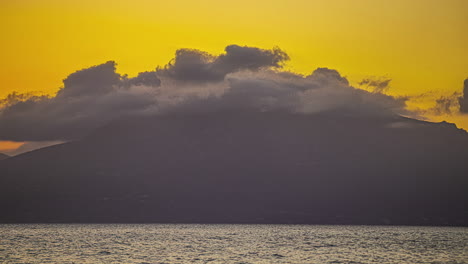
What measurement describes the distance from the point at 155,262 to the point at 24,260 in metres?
27.2

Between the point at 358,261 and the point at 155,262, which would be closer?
the point at 155,262

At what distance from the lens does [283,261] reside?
451 ft

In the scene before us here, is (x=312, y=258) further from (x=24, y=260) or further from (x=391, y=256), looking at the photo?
(x=24, y=260)

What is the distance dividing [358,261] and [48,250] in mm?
77908

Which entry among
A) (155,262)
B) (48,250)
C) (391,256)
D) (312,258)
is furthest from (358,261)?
(48,250)

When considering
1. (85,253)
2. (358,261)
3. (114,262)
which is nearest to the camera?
(114,262)

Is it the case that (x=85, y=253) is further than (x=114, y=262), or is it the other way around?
(x=85, y=253)

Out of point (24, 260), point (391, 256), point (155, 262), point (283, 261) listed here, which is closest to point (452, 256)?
point (391, 256)

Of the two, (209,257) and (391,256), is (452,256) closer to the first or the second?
(391,256)

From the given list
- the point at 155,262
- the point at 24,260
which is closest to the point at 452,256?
the point at 155,262

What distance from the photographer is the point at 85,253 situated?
156 m

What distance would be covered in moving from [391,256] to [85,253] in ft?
244

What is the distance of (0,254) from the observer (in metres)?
147

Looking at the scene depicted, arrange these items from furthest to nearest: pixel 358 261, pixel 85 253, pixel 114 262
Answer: pixel 85 253, pixel 358 261, pixel 114 262
